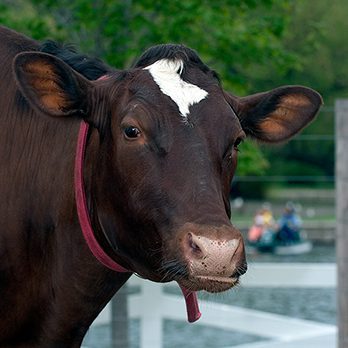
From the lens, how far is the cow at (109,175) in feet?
13.0

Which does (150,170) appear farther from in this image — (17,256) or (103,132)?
(17,256)

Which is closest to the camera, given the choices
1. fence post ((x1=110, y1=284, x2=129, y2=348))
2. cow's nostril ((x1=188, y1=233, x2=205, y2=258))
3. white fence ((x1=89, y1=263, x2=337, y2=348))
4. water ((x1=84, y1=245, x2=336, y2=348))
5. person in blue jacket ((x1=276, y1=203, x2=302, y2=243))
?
cow's nostril ((x1=188, y1=233, x2=205, y2=258))

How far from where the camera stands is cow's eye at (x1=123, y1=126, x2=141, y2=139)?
162 inches

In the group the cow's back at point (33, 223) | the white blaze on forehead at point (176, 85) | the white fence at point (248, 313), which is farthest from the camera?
the white fence at point (248, 313)

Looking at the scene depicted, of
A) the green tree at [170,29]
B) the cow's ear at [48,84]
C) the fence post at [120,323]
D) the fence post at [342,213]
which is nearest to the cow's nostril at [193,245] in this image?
the cow's ear at [48,84]

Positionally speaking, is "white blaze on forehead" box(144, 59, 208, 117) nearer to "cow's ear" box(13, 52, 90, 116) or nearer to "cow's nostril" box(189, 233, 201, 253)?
"cow's ear" box(13, 52, 90, 116)

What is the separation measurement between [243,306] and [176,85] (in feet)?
47.7

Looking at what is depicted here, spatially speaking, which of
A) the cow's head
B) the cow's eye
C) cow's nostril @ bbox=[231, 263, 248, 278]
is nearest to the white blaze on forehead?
the cow's head

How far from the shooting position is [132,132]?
4.12 m

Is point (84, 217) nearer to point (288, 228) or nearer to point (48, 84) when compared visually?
point (48, 84)

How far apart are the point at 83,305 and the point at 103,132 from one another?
662mm

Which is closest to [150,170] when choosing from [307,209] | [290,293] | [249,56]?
[249,56]

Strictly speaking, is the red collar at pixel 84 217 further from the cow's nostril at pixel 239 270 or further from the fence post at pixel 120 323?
the fence post at pixel 120 323

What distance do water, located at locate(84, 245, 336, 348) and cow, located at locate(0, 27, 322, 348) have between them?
439 cm
